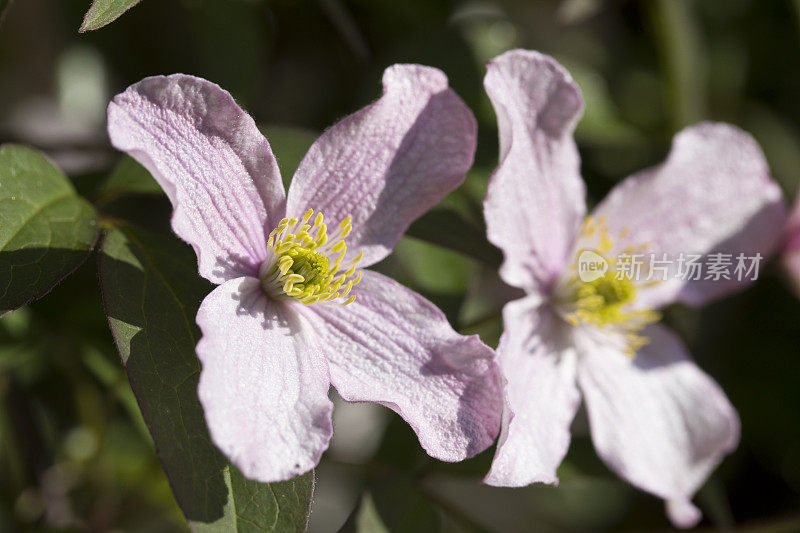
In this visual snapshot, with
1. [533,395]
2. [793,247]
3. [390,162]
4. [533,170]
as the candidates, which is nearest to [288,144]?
[390,162]

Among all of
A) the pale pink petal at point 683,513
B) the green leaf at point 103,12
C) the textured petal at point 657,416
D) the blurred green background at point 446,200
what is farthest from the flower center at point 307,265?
the pale pink petal at point 683,513

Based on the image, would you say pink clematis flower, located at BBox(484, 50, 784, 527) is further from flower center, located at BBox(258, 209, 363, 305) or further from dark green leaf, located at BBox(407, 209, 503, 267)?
flower center, located at BBox(258, 209, 363, 305)

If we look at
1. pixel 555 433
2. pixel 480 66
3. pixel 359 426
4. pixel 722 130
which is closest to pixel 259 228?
pixel 555 433

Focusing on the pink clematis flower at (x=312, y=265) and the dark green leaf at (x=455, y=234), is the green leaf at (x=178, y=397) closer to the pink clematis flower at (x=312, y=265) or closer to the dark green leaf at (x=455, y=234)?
the pink clematis flower at (x=312, y=265)

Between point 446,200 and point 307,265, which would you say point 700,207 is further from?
point 307,265

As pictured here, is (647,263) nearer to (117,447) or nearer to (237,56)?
(237,56)

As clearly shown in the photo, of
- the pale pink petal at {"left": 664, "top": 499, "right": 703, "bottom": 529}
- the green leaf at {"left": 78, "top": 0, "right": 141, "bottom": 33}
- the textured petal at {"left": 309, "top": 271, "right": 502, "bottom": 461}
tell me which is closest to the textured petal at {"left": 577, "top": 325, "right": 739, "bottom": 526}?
the pale pink petal at {"left": 664, "top": 499, "right": 703, "bottom": 529}
